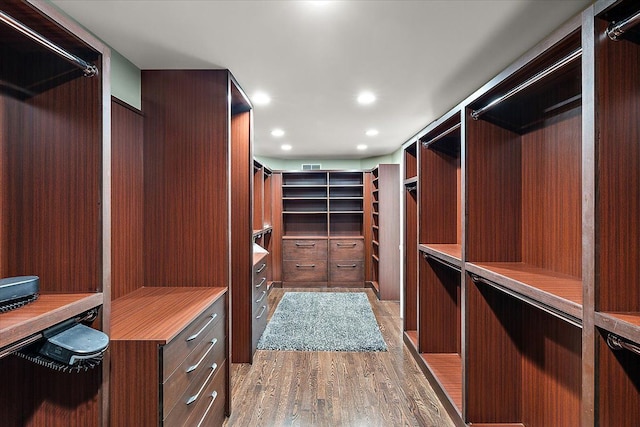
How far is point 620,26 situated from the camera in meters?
0.89

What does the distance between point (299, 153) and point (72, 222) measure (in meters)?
4.32

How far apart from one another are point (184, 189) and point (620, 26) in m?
2.11

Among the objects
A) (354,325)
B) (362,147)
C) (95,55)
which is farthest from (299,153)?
(95,55)

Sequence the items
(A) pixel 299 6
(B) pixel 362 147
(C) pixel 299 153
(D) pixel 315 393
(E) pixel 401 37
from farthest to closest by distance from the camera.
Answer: (C) pixel 299 153 → (B) pixel 362 147 → (D) pixel 315 393 → (E) pixel 401 37 → (A) pixel 299 6

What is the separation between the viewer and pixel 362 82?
2.27 metres

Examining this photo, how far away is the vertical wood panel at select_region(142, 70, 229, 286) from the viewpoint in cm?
200

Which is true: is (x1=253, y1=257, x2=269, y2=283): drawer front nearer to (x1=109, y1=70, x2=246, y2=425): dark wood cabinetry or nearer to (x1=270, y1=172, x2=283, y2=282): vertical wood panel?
(x1=109, y1=70, x2=246, y2=425): dark wood cabinetry

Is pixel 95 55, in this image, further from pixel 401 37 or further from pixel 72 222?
pixel 401 37

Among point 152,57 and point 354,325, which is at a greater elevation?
point 152,57

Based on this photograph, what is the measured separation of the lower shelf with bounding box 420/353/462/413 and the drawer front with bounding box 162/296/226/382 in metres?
1.58

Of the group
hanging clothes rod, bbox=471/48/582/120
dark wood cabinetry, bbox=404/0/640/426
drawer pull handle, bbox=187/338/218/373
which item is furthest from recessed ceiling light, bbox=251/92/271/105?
drawer pull handle, bbox=187/338/218/373

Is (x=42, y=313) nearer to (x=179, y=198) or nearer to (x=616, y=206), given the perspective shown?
(x=179, y=198)

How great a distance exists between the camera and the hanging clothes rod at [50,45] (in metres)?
0.82

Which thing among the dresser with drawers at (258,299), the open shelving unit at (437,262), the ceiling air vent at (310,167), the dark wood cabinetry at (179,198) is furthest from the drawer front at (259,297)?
the ceiling air vent at (310,167)
